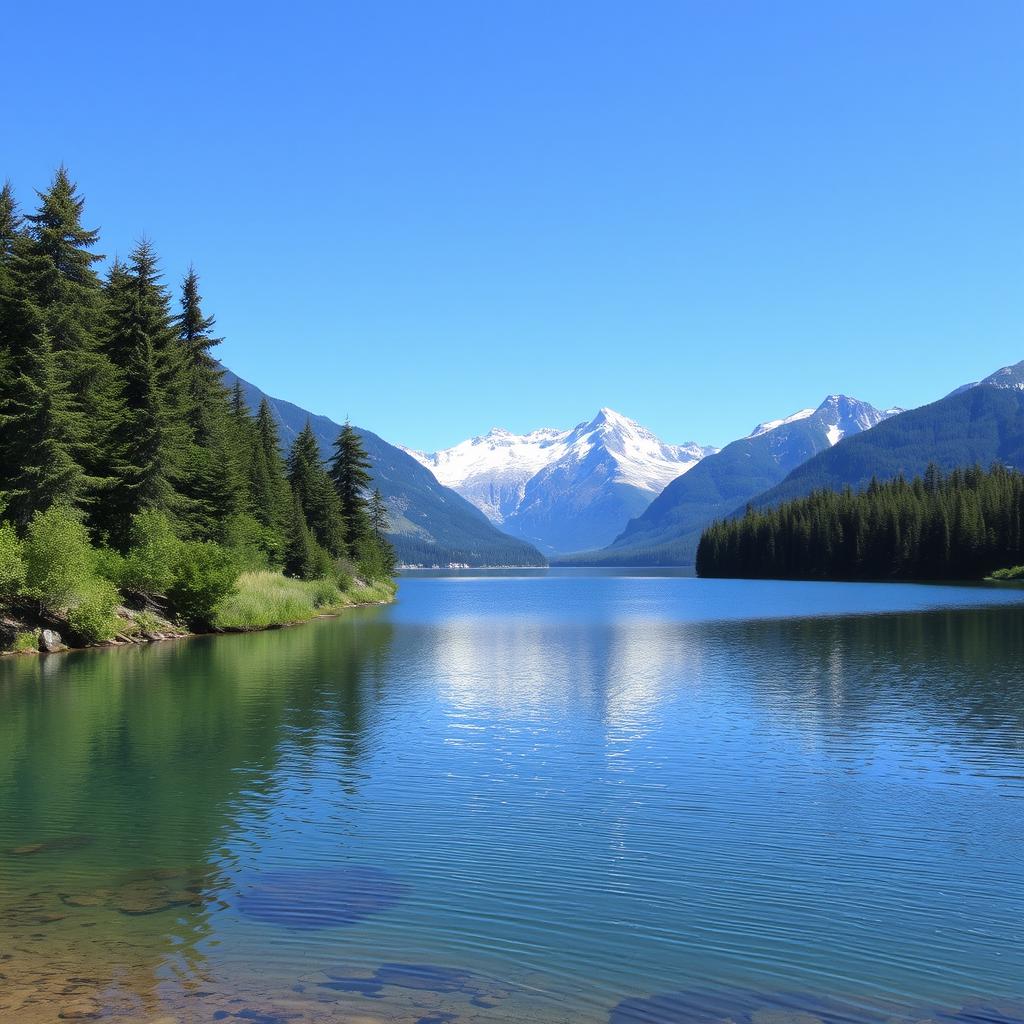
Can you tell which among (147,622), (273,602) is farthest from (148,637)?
(273,602)

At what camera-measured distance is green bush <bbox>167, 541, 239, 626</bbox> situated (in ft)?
191

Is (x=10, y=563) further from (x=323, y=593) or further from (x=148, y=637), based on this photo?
(x=323, y=593)

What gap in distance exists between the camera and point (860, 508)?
595 ft

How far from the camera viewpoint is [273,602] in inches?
2773

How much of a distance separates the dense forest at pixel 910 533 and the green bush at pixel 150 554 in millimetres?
137680

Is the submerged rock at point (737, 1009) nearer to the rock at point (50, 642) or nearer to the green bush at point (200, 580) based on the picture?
the rock at point (50, 642)

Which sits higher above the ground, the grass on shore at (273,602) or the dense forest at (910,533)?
the dense forest at (910,533)

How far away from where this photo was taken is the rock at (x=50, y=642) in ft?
159

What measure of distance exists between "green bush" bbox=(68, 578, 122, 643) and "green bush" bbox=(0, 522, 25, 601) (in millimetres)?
3380

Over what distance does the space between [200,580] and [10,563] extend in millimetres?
14837

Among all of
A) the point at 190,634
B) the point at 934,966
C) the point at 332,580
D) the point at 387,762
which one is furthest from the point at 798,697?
the point at 332,580

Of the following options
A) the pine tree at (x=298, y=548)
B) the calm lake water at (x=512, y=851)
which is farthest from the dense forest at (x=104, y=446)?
the calm lake water at (x=512, y=851)

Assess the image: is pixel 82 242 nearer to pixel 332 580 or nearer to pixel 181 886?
pixel 332 580

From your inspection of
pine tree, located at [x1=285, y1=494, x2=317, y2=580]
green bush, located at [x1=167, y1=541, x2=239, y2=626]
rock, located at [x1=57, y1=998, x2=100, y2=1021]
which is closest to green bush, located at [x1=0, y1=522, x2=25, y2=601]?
green bush, located at [x1=167, y1=541, x2=239, y2=626]
